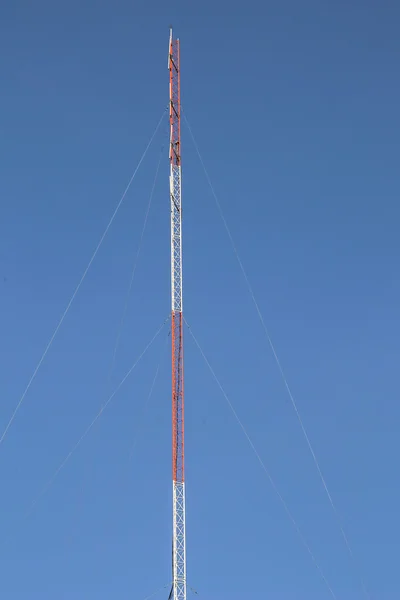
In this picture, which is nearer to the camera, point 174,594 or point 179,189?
point 174,594

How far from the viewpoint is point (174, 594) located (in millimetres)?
98062

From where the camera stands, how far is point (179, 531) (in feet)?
329

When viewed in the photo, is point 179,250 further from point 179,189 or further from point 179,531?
point 179,531

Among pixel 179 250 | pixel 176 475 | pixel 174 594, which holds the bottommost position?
pixel 174 594

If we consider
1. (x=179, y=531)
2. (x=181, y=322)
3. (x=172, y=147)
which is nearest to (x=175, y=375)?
(x=181, y=322)

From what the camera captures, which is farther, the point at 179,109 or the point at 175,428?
the point at 179,109

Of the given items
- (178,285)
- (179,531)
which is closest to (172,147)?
(178,285)

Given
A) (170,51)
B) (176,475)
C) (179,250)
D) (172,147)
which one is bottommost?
(176,475)

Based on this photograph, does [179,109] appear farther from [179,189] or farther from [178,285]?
[178,285]

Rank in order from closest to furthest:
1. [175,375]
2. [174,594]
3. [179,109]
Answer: [174,594]
[175,375]
[179,109]

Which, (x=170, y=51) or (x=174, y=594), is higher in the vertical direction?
(x=170, y=51)

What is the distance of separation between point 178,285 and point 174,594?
72.3 ft

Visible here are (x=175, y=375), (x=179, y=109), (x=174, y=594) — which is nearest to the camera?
(x=174, y=594)

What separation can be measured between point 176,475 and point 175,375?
23.6 feet
